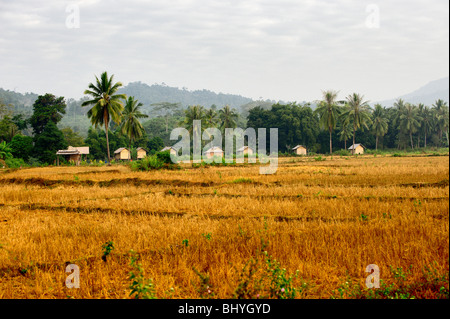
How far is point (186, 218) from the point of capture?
28.8 feet

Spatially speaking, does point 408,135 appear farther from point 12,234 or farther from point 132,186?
point 12,234

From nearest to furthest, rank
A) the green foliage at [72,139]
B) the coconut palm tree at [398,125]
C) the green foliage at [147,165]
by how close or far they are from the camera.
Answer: the green foliage at [147,165], the green foliage at [72,139], the coconut palm tree at [398,125]

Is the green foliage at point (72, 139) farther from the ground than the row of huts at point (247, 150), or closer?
farther from the ground

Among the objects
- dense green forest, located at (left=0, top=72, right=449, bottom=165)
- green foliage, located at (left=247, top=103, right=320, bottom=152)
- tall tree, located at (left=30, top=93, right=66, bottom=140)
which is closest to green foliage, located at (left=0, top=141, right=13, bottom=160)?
dense green forest, located at (left=0, top=72, right=449, bottom=165)

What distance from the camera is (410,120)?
64.9 metres

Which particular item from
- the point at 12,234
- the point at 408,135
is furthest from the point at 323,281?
the point at 408,135

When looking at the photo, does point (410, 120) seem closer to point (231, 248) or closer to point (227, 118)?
point (227, 118)

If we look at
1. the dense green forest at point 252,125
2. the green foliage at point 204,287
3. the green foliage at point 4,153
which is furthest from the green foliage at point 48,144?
the green foliage at point 204,287

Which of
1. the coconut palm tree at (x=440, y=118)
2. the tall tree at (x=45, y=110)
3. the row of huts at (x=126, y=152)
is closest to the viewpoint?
the tall tree at (x=45, y=110)

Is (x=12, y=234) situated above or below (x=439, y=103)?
below

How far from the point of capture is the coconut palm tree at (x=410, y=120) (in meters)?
64.9

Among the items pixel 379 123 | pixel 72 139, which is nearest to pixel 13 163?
pixel 72 139

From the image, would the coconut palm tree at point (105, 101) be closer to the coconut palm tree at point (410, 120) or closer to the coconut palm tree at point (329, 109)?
the coconut palm tree at point (329, 109)

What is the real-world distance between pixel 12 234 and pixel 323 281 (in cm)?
658
